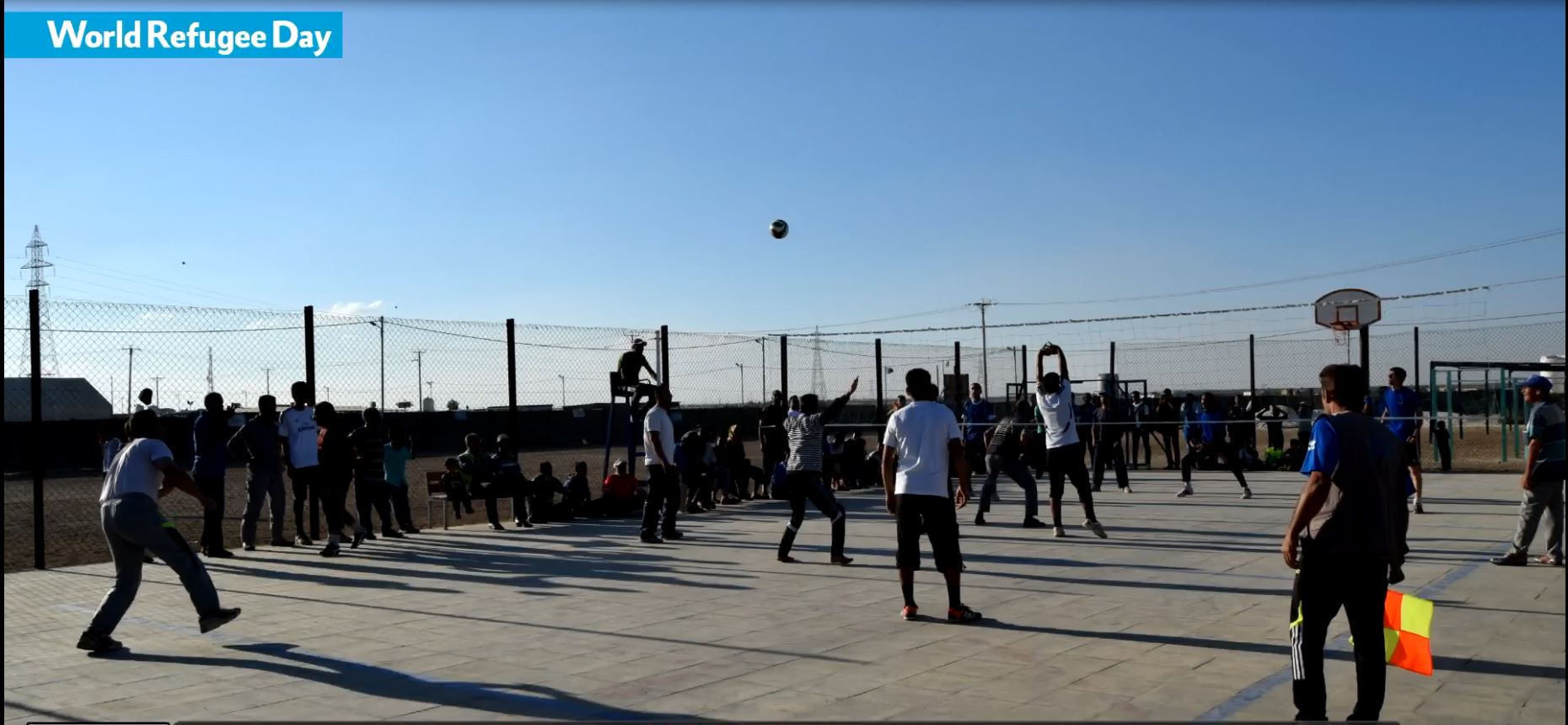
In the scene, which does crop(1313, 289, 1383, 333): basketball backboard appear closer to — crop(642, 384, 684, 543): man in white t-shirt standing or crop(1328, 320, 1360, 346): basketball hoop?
crop(1328, 320, 1360, 346): basketball hoop

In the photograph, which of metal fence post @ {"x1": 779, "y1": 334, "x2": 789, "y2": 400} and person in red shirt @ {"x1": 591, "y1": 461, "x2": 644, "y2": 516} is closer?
person in red shirt @ {"x1": 591, "y1": 461, "x2": 644, "y2": 516}

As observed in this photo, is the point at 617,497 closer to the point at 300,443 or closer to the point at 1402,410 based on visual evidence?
the point at 300,443

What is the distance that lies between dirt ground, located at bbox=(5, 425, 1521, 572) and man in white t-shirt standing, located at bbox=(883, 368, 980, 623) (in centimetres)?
936

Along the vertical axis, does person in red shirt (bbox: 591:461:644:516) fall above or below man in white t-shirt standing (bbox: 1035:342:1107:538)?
below

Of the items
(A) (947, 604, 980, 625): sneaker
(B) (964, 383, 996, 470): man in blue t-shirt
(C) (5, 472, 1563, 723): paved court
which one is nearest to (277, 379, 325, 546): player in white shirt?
(C) (5, 472, 1563, 723): paved court

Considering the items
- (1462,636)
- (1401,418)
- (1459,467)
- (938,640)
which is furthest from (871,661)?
(1459,467)

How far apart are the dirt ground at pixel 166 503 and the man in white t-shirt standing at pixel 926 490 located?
936 cm

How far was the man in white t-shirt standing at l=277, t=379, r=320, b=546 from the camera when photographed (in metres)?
12.8

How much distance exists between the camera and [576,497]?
15914 millimetres

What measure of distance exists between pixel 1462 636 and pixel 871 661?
3.57 meters

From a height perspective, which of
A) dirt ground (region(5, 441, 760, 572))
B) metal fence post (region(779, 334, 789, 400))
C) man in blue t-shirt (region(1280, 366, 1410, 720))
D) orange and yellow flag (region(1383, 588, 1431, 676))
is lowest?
dirt ground (region(5, 441, 760, 572))

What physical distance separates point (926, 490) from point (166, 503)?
20.0m

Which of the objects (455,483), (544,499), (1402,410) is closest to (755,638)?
(544,499)

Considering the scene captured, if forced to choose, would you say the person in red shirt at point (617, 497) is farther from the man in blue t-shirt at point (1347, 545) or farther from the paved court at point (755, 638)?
the man in blue t-shirt at point (1347, 545)
